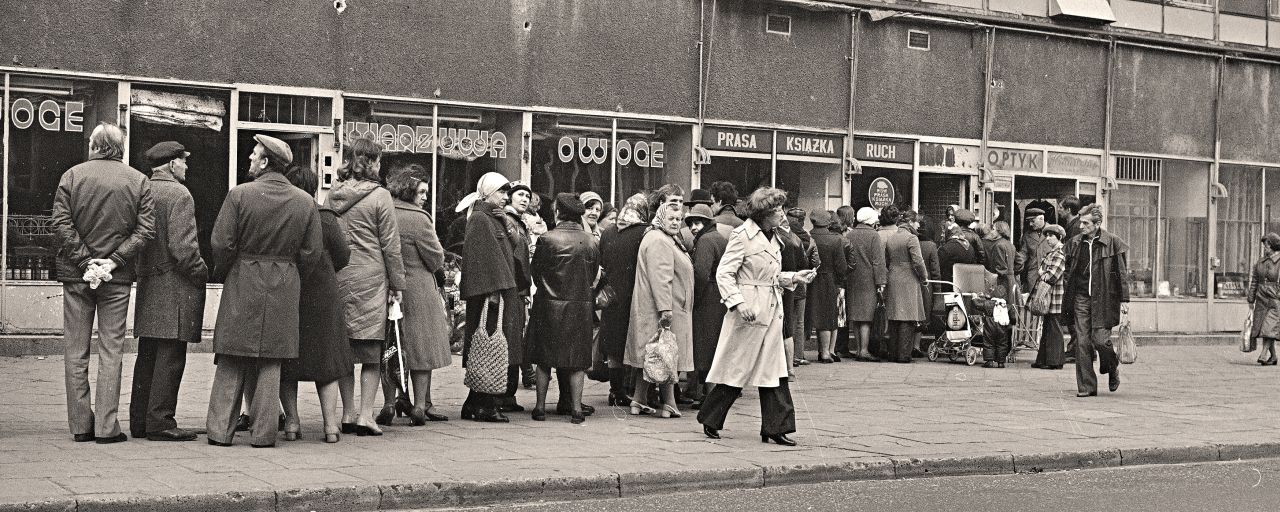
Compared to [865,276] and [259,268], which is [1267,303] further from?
[259,268]

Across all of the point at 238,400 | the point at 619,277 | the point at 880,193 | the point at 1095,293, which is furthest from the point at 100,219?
the point at 880,193

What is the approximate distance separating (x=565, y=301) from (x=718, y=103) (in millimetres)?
9583

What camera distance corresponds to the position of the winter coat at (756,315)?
34.4ft

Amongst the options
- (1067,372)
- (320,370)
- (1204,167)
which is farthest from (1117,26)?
(320,370)

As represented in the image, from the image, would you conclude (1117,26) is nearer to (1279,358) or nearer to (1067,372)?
(1279,358)

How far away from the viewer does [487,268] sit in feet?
35.8

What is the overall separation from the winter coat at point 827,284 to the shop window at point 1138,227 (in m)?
8.48

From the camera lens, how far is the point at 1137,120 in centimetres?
2434

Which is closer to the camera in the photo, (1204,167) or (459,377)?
(459,377)

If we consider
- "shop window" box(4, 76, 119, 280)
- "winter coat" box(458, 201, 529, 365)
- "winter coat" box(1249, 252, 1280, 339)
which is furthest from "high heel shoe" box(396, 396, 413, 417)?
"winter coat" box(1249, 252, 1280, 339)

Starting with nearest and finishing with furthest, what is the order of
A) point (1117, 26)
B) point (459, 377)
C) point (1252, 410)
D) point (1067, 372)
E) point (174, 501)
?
1. point (174, 501)
2. point (1252, 410)
3. point (459, 377)
4. point (1067, 372)
5. point (1117, 26)

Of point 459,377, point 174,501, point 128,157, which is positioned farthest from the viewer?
point 128,157

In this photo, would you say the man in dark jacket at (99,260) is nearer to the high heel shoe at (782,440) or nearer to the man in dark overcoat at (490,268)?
the man in dark overcoat at (490,268)

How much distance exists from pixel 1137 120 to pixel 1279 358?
185 inches
